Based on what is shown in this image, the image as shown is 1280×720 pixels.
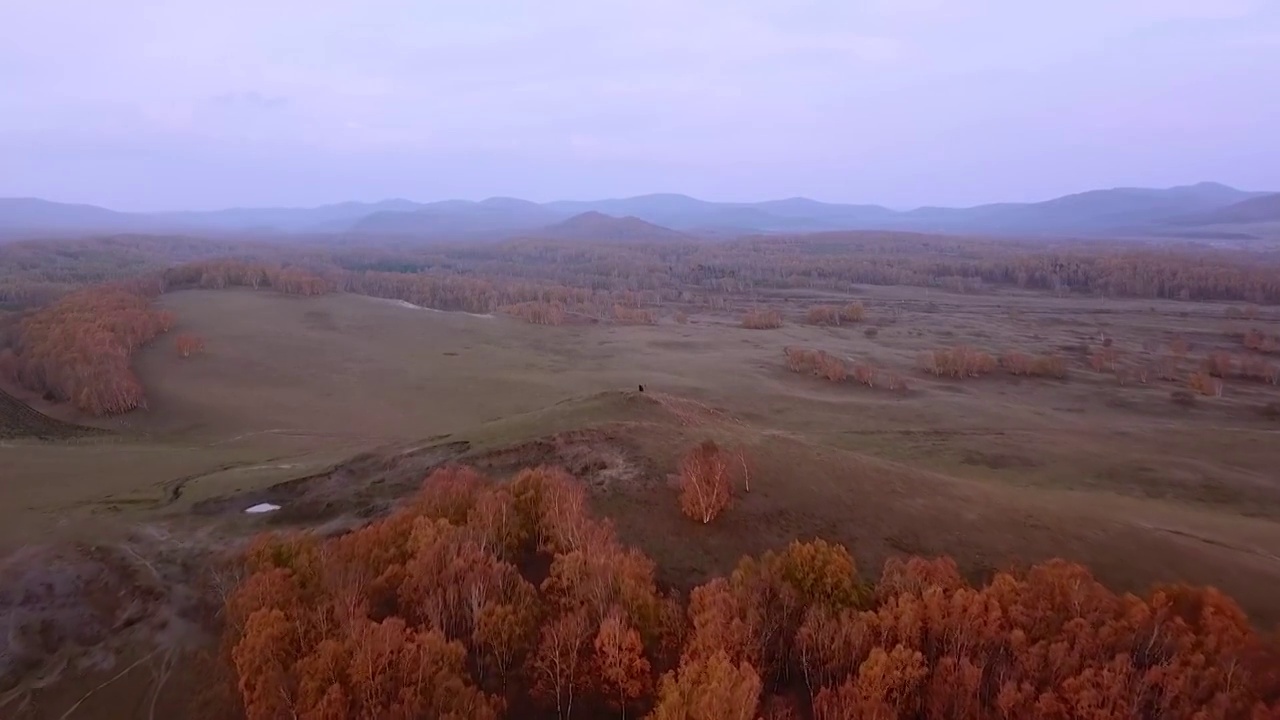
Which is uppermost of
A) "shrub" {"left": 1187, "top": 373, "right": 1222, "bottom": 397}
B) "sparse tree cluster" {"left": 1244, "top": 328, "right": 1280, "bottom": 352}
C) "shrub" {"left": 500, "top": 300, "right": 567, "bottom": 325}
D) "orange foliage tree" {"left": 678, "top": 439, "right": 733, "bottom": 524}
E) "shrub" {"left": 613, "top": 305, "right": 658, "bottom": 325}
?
"orange foliage tree" {"left": 678, "top": 439, "right": 733, "bottom": 524}

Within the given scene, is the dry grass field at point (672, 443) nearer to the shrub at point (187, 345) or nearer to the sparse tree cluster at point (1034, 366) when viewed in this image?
the shrub at point (187, 345)

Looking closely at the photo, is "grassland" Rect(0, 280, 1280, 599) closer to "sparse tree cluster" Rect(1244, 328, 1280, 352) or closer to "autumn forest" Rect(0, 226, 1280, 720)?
"autumn forest" Rect(0, 226, 1280, 720)

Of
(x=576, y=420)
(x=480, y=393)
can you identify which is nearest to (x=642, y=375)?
(x=480, y=393)

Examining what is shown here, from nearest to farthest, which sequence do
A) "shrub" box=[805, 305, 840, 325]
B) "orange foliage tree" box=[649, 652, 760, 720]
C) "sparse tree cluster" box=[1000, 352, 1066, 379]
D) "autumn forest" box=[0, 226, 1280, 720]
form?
"orange foliage tree" box=[649, 652, 760, 720] → "autumn forest" box=[0, 226, 1280, 720] → "sparse tree cluster" box=[1000, 352, 1066, 379] → "shrub" box=[805, 305, 840, 325]

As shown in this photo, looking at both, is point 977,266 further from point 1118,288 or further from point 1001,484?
point 1001,484

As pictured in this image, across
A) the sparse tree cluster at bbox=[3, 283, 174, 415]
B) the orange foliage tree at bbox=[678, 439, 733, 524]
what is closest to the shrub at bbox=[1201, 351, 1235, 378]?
the orange foliage tree at bbox=[678, 439, 733, 524]

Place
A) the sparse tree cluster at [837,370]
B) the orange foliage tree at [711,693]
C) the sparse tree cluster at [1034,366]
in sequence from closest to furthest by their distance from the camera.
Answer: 1. the orange foliage tree at [711,693]
2. the sparse tree cluster at [837,370]
3. the sparse tree cluster at [1034,366]

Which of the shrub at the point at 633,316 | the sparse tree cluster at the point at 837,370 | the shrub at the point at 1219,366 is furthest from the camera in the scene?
the shrub at the point at 633,316

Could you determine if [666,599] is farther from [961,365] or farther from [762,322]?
[762,322]

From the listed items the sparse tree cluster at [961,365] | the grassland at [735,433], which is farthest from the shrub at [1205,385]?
the sparse tree cluster at [961,365]

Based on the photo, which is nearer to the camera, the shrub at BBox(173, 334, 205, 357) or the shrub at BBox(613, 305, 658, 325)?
the shrub at BBox(173, 334, 205, 357)
